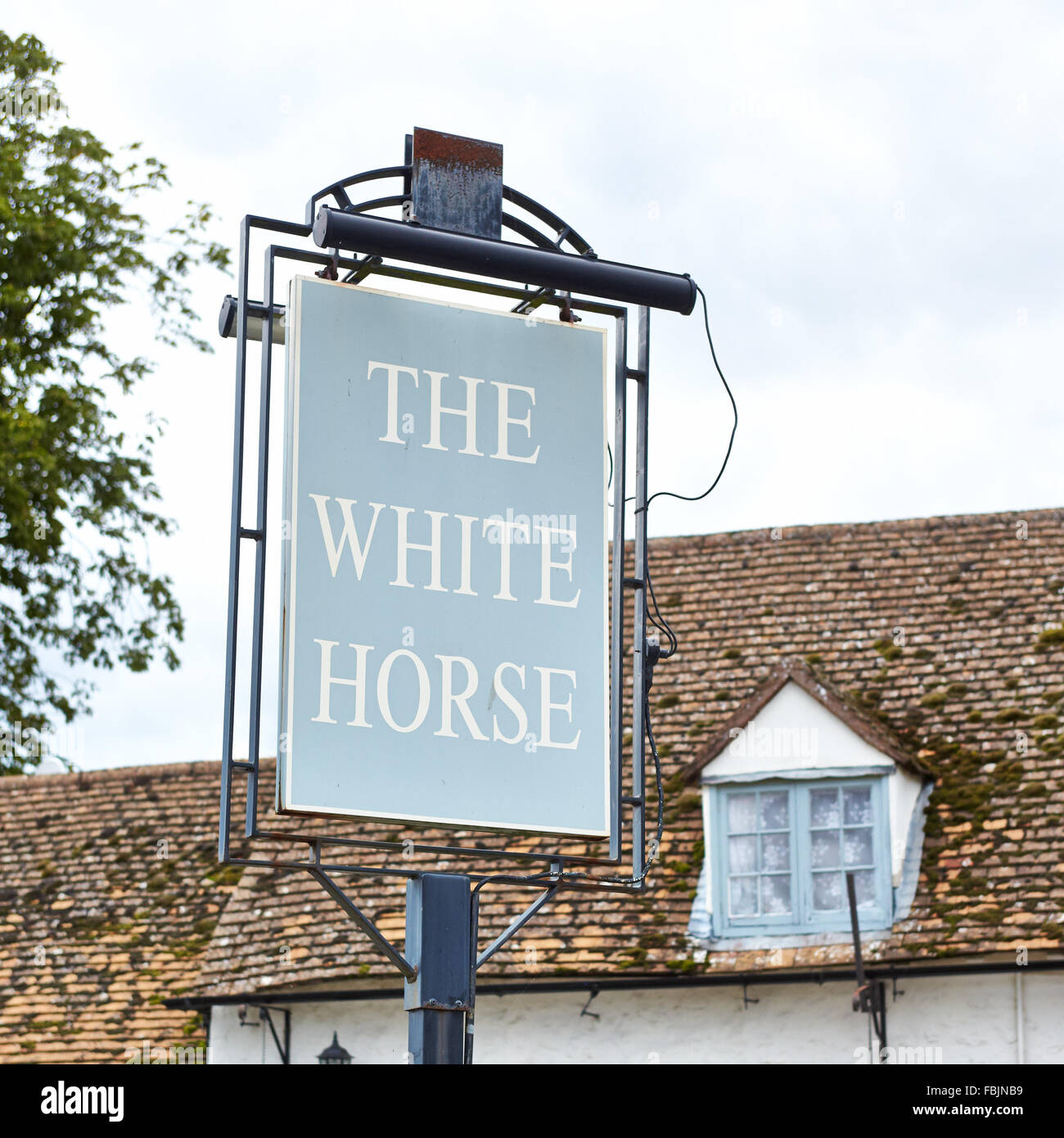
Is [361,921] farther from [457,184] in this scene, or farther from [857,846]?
[857,846]

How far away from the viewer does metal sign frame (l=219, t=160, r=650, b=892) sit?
4.91 meters

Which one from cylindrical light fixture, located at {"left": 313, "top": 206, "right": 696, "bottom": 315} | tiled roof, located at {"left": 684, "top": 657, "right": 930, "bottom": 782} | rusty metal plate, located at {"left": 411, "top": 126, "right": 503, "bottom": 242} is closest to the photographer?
cylindrical light fixture, located at {"left": 313, "top": 206, "right": 696, "bottom": 315}

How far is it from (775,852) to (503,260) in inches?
372

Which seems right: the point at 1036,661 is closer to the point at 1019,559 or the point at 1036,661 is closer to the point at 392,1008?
the point at 1019,559

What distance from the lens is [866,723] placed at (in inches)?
549

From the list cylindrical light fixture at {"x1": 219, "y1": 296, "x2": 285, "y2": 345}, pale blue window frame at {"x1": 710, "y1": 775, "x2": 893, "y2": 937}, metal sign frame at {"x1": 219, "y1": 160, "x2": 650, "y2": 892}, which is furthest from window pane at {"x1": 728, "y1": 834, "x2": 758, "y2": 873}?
cylindrical light fixture at {"x1": 219, "y1": 296, "x2": 285, "y2": 345}

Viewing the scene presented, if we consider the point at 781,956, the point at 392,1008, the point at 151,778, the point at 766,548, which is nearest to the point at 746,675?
the point at 766,548

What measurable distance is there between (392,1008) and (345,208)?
9.88 metres

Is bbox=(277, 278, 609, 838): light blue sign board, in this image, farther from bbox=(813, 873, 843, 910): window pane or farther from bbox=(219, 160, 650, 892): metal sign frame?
bbox=(813, 873, 843, 910): window pane

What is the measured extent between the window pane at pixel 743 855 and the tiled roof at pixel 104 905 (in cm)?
492

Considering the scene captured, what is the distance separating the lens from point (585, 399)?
5.56 meters

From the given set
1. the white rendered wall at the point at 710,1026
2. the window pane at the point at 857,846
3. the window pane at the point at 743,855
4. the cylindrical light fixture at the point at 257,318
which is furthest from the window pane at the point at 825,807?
the cylindrical light fixture at the point at 257,318

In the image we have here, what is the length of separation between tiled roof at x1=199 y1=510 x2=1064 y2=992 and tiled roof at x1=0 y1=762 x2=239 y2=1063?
833 mm

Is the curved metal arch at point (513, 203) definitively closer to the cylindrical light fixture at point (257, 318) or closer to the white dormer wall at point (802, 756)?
the cylindrical light fixture at point (257, 318)
